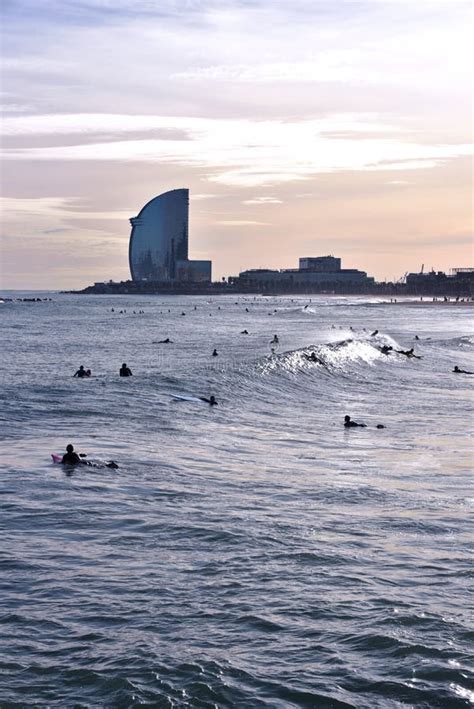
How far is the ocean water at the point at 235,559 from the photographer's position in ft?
41.4

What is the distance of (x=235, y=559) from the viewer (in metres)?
17.3

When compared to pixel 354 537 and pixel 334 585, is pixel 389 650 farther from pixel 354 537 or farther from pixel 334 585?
pixel 354 537

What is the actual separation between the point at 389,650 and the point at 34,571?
671 cm

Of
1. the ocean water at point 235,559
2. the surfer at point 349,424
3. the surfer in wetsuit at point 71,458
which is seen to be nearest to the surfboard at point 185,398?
the ocean water at point 235,559

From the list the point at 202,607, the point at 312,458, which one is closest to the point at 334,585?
the point at 202,607

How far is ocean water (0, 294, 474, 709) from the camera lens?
1263cm

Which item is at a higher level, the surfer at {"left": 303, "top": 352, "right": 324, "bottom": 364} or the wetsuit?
the surfer at {"left": 303, "top": 352, "right": 324, "bottom": 364}

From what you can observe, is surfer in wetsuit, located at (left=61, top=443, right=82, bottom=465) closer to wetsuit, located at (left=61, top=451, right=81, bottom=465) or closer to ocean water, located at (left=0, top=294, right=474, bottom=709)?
wetsuit, located at (left=61, top=451, right=81, bottom=465)

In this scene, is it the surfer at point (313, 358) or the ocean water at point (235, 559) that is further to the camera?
the surfer at point (313, 358)

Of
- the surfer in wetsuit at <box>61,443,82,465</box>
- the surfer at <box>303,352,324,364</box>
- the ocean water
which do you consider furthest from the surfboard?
the surfer at <box>303,352,324,364</box>

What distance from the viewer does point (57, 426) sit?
33.6m

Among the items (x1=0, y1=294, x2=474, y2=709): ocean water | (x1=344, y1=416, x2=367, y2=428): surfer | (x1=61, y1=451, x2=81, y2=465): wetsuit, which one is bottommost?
(x1=0, y1=294, x2=474, y2=709): ocean water

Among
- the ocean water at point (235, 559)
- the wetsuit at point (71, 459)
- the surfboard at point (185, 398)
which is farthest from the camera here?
the surfboard at point (185, 398)

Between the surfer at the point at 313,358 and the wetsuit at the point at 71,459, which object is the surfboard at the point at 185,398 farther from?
the surfer at the point at 313,358
